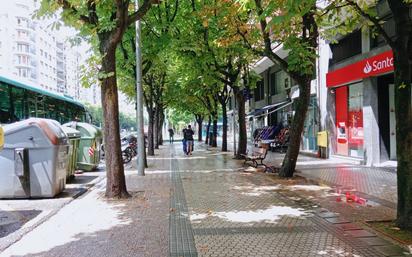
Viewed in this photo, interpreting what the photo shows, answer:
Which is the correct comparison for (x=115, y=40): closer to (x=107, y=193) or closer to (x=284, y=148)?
(x=107, y=193)

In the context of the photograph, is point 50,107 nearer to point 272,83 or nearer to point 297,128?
point 297,128

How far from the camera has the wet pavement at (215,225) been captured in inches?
232

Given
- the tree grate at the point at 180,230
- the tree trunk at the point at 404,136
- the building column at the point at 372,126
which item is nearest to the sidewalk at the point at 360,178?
the building column at the point at 372,126

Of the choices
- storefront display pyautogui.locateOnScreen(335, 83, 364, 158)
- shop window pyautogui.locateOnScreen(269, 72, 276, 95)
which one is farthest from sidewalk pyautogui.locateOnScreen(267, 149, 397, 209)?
shop window pyautogui.locateOnScreen(269, 72, 276, 95)

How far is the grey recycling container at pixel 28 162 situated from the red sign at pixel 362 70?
10460 mm

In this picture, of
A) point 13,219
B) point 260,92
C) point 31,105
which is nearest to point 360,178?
point 13,219

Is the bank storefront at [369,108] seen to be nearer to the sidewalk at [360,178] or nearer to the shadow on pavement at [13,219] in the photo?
the sidewalk at [360,178]

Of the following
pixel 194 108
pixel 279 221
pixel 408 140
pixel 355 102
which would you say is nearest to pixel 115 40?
pixel 279 221

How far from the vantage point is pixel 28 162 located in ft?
33.3

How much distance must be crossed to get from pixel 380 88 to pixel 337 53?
12.4ft

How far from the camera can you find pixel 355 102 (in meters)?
18.0

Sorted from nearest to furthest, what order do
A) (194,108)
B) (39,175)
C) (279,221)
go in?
(279,221)
(39,175)
(194,108)

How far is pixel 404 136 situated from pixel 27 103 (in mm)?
13895

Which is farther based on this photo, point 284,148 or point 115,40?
point 284,148
